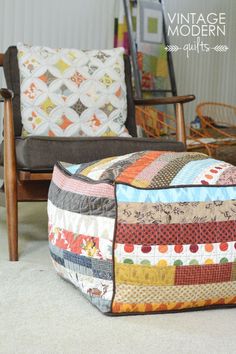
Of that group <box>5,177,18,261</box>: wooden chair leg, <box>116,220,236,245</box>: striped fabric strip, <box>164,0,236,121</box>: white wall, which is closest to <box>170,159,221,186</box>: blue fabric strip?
<box>116,220,236,245</box>: striped fabric strip

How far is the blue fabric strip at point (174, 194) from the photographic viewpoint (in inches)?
54.0

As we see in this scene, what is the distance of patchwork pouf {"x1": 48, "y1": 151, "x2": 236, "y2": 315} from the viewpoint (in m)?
1.36

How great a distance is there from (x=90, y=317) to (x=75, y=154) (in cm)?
75

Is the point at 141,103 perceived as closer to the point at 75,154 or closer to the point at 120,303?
the point at 75,154

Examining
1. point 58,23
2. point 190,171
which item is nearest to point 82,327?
point 190,171

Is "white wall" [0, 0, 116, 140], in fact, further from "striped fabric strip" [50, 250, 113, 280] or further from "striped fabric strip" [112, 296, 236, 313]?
"striped fabric strip" [112, 296, 236, 313]

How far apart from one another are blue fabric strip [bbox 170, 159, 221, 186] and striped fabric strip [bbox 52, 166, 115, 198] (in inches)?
6.3

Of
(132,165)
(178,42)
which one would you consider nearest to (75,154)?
(132,165)

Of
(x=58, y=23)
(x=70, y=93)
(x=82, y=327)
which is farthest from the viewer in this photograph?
(x=58, y=23)

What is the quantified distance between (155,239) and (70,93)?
124cm

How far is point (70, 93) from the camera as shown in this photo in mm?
2465

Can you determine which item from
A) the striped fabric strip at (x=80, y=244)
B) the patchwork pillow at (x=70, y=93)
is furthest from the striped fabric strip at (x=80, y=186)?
the patchwork pillow at (x=70, y=93)

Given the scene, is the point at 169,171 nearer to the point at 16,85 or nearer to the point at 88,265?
the point at 88,265

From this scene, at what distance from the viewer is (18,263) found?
1881 mm
